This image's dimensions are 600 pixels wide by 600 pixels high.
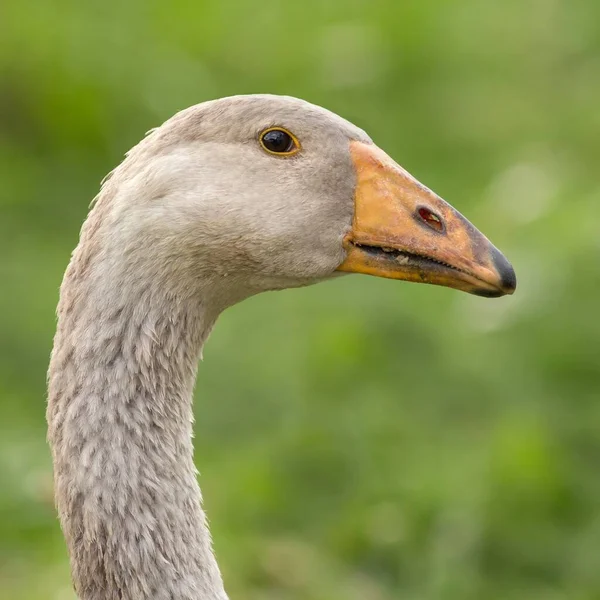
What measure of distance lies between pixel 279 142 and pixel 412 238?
0.43 m

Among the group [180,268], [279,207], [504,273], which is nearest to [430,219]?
[504,273]

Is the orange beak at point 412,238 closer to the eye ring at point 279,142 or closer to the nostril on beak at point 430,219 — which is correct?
the nostril on beak at point 430,219

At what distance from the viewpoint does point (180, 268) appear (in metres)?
3.47

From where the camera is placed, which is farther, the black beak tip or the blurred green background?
the blurred green background

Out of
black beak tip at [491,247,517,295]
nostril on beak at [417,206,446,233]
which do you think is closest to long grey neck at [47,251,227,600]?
nostril on beak at [417,206,446,233]

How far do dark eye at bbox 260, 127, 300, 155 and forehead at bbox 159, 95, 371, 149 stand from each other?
17 mm

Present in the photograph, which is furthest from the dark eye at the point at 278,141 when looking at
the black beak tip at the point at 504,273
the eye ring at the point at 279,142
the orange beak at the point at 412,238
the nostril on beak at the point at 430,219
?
the black beak tip at the point at 504,273

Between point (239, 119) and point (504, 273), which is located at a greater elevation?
point (239, 119)

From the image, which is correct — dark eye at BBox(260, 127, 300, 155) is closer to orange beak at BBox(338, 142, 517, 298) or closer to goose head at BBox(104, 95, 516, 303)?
goose head at BBox(104, 95, 516, 303)

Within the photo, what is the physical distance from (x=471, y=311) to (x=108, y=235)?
15.6 ft

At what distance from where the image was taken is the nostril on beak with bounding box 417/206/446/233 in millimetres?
3521

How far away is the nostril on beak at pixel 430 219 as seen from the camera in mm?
3521

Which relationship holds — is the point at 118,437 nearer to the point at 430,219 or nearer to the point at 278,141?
the point at 278,141

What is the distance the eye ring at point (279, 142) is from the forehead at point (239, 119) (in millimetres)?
15
